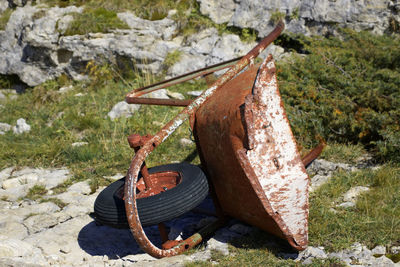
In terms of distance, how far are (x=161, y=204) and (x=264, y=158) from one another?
779 mm

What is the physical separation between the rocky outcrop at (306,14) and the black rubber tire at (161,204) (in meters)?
5.77

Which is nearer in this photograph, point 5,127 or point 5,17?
point 5,127

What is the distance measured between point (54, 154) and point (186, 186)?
3.26 metres

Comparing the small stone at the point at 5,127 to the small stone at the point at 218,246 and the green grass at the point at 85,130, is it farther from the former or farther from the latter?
the small stone at the point at 218,246

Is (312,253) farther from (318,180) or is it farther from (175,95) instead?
(175,95)

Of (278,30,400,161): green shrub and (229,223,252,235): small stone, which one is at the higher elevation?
(278,30,400,161): green shrub

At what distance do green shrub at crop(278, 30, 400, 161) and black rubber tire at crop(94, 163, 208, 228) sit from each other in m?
2.35

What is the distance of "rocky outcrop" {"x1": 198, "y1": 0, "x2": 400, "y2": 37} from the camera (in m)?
7.63

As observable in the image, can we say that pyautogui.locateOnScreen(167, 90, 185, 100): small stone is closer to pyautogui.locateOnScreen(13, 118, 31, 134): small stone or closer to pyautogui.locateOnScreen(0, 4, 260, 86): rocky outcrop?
pyautogui.locateOnScreen(0, 4, 260, 86): rocky outcrop

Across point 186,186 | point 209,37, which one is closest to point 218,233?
point 186,186

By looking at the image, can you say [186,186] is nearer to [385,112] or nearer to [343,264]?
[343,264]

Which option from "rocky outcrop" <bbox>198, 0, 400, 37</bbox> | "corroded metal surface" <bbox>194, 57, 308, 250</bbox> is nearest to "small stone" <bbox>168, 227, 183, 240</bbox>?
"corroded metal surface" <bbox>194, 57, 308, 250</bbox>

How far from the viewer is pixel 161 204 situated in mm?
2869

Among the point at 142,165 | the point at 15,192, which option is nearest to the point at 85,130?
the point at 15,192
